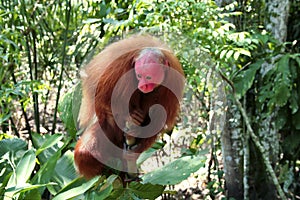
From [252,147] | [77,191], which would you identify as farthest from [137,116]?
[252,147]

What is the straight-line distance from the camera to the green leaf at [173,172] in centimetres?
108

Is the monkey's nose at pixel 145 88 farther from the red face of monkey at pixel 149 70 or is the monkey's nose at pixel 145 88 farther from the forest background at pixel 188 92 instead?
the forest background at pixel 188 92

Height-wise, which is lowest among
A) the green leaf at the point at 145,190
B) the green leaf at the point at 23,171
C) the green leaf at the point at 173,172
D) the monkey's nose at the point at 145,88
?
the green leaf at the point at 23,171

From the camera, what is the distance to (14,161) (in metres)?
1.62

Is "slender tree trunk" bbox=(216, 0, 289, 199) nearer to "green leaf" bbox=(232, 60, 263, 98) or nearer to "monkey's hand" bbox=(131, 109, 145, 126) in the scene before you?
"green leaf" bbox=(232, 60, 263, 98)

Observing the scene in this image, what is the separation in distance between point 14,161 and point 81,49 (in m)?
0.89

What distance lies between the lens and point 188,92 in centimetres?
94

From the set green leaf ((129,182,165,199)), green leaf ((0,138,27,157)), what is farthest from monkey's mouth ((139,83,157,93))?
green leaf ((0,138,27,157))

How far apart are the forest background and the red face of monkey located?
0.14m

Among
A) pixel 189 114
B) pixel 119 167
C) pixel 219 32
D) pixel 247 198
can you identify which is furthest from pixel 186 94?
pixel 247 198

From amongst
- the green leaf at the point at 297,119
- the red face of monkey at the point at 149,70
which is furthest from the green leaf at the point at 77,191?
the green leaf at the point at 297,119

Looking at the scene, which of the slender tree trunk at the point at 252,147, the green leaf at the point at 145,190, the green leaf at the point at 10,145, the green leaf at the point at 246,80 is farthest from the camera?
the slender tree trunk at the point at 252,147

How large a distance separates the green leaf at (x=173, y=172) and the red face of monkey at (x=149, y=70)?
39 centimetres

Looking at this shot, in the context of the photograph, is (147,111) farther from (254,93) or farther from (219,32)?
(254,93)
